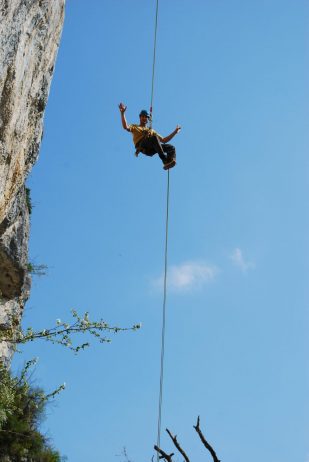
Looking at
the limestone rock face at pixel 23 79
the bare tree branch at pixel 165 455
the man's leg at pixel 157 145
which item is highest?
the man's leg at pixel 157 145

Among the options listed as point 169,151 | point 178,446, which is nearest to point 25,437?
point 169,151

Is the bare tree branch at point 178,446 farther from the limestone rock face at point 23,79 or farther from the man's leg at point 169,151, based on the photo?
the man's leg at point 169,151

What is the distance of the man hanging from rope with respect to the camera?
9703 mm

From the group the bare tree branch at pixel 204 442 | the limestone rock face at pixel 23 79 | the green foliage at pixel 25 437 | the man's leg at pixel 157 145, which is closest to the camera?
the bare tree branch at pixel 204 442

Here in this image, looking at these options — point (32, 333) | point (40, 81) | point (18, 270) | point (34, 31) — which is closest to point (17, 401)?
point (18, 270)

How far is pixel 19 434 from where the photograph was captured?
13492 millimetres

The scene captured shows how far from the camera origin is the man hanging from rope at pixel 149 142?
9.70 metres

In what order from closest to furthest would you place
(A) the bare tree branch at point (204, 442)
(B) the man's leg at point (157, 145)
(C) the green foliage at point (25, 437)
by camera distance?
(A) the bare tree branch at point (204, 442) → (B) the man's leg at point (157, 145) → (C) the green foliage at point (25, 437)

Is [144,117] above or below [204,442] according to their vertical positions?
above

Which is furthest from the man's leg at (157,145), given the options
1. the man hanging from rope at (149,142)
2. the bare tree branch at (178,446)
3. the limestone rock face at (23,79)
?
the bare tree branch at (178,446)

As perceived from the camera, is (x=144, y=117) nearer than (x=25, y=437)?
Yes

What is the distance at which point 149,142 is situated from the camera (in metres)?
9.71

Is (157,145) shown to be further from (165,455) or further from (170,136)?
(165,455)

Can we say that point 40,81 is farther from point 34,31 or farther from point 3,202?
point 3,202
